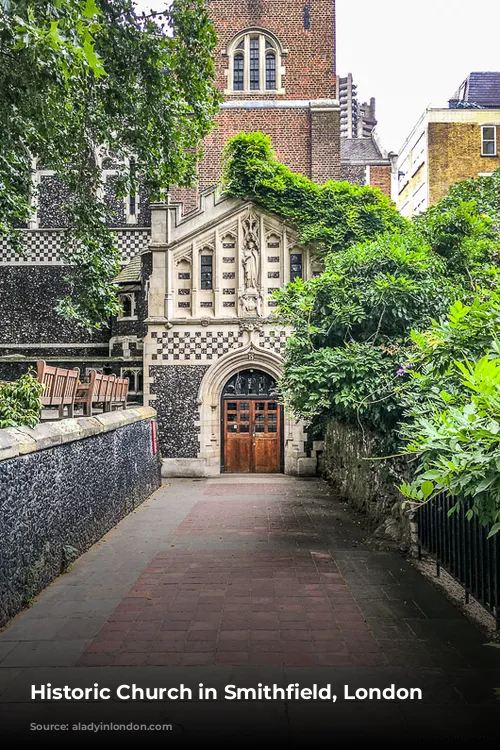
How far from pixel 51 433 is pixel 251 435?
10146mm

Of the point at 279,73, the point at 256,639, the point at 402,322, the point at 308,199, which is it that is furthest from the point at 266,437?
the point at 279,73

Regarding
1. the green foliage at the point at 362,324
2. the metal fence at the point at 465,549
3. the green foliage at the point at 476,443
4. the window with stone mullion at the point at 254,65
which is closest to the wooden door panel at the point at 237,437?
the green foliage at the point at 362,324

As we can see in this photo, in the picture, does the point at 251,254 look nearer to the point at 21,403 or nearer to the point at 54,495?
the point at 21,403

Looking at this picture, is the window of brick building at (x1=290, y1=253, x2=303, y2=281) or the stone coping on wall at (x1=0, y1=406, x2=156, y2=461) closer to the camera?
the stone coping on wall at (x1=0, y1=406, x2=156, y2=461)

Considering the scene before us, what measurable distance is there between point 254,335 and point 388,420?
27.1ft

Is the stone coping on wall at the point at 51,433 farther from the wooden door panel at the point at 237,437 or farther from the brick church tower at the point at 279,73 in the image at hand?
the brick church tower at the point at 279,73

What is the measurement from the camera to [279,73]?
20516 millimetres

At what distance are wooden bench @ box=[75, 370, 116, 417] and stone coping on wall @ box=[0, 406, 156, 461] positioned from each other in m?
0.31

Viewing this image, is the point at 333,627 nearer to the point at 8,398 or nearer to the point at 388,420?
the point at 388,420

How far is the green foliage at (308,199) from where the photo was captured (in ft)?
51.4

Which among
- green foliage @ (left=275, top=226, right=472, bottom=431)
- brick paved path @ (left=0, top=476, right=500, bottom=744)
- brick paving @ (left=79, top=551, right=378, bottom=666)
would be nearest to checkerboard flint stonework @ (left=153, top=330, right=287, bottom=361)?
green foliage @ (left=275, top=226, right=472, bottom=431)

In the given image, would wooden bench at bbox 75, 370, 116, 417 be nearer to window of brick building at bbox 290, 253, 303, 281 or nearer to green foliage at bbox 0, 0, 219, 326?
green foliage at bbox 0, 0, 219, 326

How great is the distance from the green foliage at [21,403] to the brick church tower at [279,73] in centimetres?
1471

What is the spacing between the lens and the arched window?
20578 mm
